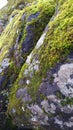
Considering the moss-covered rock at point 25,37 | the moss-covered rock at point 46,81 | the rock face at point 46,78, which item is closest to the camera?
the rock face at point 46,78

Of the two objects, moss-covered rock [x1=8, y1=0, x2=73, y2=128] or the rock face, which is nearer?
the rock face

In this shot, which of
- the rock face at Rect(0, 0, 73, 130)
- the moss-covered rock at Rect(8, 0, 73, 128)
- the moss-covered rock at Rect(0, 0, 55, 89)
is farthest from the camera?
the moss-covered rock at Rect(0, 0, 55, 89)

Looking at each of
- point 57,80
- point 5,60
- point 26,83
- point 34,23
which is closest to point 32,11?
point 34,23

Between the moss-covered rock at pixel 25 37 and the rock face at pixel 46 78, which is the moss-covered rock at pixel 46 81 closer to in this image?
the rock face at pixel 46 78

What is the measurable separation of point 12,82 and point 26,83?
64.4 inches

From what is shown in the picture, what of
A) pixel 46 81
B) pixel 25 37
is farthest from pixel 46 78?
pixel 25 37

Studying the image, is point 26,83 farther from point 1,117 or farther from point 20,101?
point 1,117

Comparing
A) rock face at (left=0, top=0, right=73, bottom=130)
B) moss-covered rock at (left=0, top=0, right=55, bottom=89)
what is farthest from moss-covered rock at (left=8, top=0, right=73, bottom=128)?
moss-covered rock at (left=0, top=0, right=55, bottom=89)

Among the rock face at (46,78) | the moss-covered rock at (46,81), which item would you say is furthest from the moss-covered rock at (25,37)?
the moss-covered rock at (46,81)

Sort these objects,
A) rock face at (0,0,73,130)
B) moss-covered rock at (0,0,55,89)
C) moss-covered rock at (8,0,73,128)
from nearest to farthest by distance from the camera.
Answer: rock face at (0,0,73,130) < moss-covered rock at (8,0,73,128) < moss-covered rock at (0,0,55,89)

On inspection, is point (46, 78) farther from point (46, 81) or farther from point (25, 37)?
point (25, 37)

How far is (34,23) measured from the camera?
30.8 feet

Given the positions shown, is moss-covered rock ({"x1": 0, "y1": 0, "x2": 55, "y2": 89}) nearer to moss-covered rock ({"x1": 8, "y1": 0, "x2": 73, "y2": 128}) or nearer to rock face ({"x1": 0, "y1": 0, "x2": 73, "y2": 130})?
rock face ({"x1": 0, "y1": 0, "x2": 73, "y2": 130})

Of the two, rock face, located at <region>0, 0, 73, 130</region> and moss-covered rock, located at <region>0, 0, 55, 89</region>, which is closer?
rock face, located at <region>0, 0, 73, 130</region>
